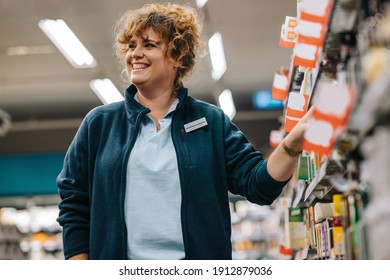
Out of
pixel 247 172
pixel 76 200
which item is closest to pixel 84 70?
pixel 76 200

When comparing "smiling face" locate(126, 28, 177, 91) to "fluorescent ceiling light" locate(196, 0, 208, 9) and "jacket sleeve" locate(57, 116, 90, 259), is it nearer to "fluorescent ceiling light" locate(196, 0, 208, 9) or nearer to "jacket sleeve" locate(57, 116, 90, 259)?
"jacket sleeve" locate(57, 116, 90, 259)

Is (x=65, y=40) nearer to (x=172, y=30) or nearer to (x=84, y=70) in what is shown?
(x=84, y=70)

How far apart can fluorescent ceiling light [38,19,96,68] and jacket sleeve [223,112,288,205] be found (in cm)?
407

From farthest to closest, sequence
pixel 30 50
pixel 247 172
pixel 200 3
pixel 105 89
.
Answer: pixel 105 89, pixel 30 50, pixel 200 3, pixel 247 172

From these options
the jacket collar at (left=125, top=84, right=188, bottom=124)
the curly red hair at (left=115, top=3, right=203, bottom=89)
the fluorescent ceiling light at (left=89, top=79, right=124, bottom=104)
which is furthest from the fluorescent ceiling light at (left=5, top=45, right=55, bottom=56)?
the jacket collar at (left=125, top=84, right=188, bottom=124)

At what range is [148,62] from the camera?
7.93 feet

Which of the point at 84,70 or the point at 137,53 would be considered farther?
the point at 84,70

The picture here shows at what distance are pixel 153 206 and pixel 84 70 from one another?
262 inches

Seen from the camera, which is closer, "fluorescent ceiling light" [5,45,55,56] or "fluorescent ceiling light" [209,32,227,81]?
"fluorescent ceiling light" [209,32,227,81]

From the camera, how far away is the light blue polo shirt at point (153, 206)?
220 cm

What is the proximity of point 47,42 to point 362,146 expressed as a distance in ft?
20.6

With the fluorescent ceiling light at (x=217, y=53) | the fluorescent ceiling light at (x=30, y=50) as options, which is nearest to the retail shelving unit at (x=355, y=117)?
the fluorescent ceiling light at (x=217, y=53)

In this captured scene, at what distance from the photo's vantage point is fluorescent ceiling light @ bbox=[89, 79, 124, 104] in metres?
8.02

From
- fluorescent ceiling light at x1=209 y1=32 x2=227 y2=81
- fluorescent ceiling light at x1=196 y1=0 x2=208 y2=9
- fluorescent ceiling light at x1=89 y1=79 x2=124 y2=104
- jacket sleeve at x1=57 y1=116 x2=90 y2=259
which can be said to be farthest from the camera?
fluorescent ceiling light at x1=89 y1=79 x2=124 y2=104
